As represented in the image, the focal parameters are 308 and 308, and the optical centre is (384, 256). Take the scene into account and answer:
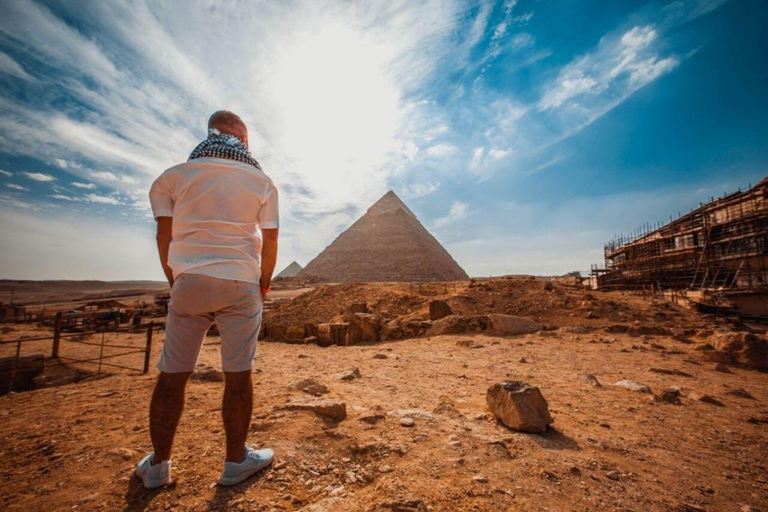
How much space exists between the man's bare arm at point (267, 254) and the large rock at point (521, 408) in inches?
69.1

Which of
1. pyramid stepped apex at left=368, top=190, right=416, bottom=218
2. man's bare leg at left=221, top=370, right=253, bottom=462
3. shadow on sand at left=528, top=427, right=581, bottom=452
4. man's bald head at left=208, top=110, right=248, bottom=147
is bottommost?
shadow on sand at left=528, top=427, right=581, bottom=452

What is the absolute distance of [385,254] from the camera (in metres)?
59.9

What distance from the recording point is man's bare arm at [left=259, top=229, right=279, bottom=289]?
1577 mm

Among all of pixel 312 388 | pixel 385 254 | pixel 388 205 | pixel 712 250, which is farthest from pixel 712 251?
pixel 388 205

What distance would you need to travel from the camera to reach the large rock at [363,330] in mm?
7648

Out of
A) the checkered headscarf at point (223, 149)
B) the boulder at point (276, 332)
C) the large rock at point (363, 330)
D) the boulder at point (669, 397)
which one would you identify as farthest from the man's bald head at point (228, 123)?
the boulder at point (276, 332)

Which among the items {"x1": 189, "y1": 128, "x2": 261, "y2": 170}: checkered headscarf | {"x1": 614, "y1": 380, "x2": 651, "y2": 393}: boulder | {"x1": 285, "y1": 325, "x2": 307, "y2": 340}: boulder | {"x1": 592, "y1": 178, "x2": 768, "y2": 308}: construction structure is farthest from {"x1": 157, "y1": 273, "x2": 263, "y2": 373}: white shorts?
{"x1": 592, "y1": 178, "x2": 768, "y2": 308}: construction structure

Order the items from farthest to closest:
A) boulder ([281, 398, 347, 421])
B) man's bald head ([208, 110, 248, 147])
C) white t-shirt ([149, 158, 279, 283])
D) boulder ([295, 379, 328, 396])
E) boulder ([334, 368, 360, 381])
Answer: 1. boulder ([334, 368, 360, 381])
2. boulder ([295, 379, 328, 396])
3. boulder ([281, 398, 347, 421])
4. man's bald head ([208, 110, 248, 147])
5. white t-shirt ([149, 158, 279, 283])

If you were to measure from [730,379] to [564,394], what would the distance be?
2.69 m

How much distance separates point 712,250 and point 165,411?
2848 cm

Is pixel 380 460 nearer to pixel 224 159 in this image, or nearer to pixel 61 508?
pixel 61 508

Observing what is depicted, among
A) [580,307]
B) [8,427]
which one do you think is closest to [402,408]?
[8,427]

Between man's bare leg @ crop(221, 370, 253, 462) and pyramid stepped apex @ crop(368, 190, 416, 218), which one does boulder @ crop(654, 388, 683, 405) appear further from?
pyramid stepped apex @ crop(368, 190, 416, 218)

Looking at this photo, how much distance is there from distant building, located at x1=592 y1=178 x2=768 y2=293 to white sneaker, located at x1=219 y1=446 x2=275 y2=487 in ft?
74.5
